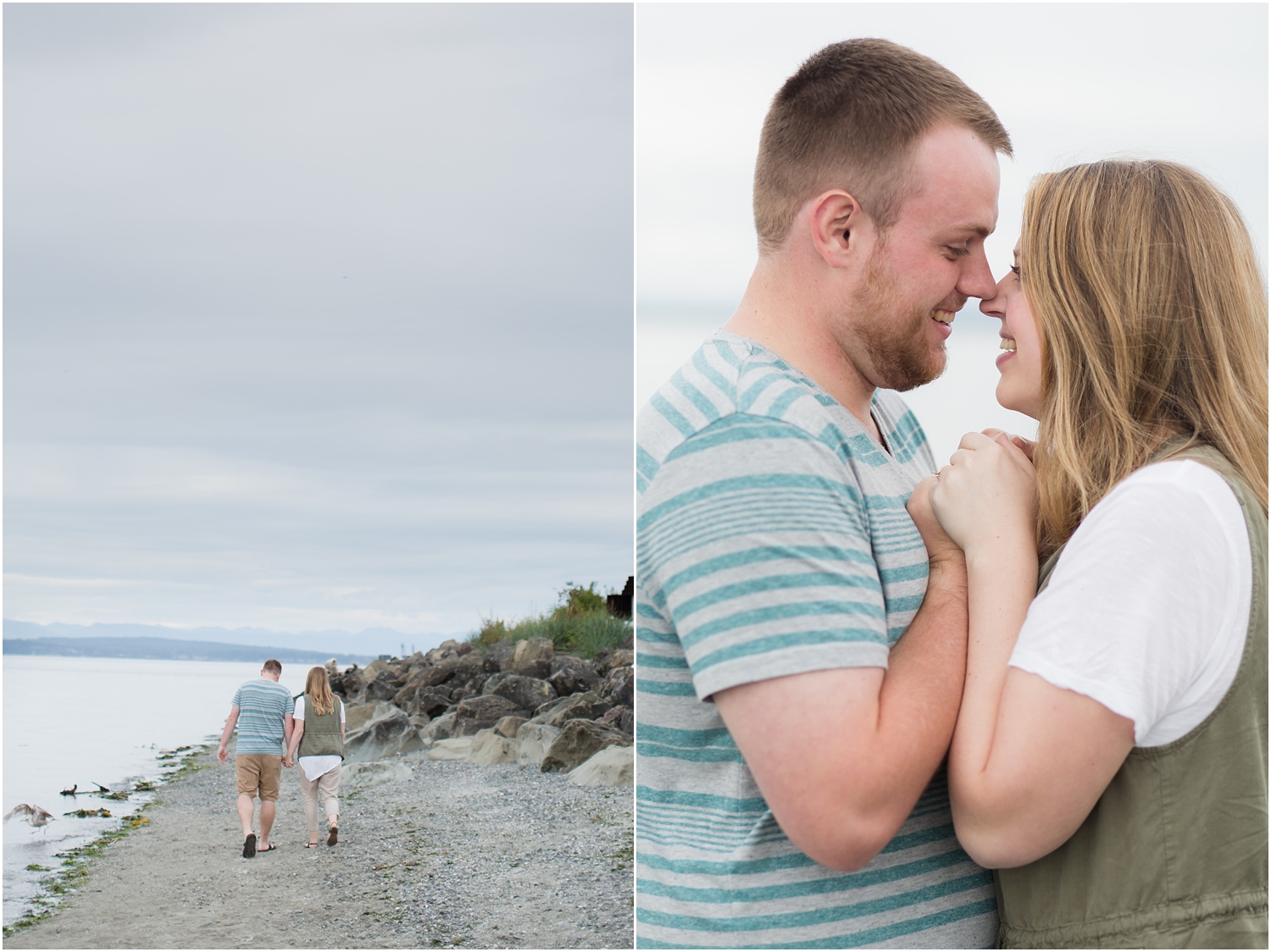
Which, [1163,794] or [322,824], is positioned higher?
[1163,794]

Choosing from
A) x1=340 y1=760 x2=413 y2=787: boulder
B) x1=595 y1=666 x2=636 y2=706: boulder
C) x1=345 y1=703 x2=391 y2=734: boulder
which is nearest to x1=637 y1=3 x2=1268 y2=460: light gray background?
x1=595 y1=666 x2=636 y2=706: boulder

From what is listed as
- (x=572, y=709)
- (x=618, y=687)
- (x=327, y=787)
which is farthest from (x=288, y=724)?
(x=618, y=687)

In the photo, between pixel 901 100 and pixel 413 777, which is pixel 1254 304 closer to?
pixel 901 100

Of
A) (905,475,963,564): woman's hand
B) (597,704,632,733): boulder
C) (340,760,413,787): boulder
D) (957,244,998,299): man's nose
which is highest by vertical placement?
(957,244,998,299): man's nose

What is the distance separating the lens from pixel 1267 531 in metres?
0.99

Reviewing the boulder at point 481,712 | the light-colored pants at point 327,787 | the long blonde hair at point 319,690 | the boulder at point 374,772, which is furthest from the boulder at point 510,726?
the long blonde hair at point 319,690

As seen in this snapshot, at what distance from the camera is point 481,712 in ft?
50.0

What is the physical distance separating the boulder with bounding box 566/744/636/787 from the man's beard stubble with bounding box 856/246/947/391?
1145 cm

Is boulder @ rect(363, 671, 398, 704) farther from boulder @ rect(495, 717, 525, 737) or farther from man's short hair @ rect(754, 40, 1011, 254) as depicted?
man's short hair @ rect(754, 40, 1011, 254)

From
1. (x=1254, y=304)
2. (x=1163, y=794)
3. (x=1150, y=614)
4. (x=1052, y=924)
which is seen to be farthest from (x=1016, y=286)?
(x=1052, y=924)

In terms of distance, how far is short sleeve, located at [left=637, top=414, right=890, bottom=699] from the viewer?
957 millimetres

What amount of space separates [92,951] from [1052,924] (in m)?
15.5

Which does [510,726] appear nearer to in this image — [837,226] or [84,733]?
[837,226]

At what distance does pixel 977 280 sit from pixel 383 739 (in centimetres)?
1565
